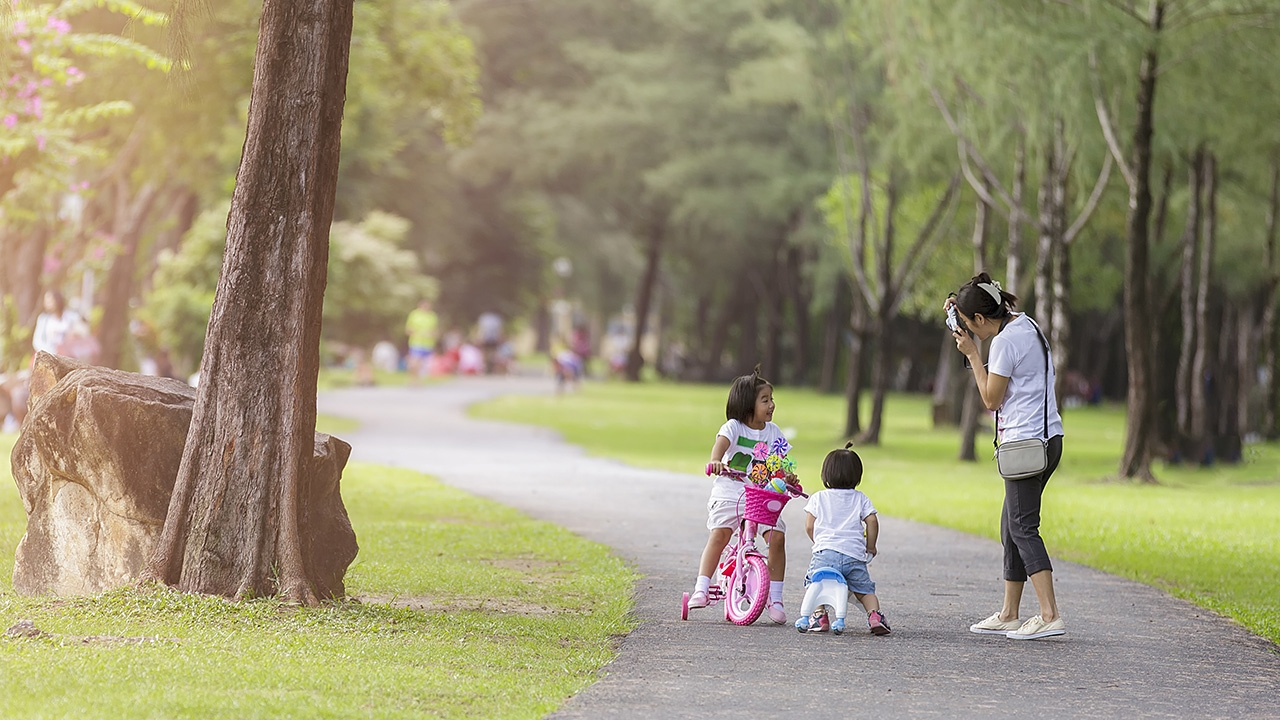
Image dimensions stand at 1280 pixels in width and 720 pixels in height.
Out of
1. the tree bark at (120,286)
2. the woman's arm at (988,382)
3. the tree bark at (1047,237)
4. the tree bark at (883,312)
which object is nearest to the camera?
the woman's arm at (988,382)

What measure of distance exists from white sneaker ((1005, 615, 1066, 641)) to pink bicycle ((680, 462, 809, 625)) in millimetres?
1357

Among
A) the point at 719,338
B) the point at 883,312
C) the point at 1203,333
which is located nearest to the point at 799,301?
the point at 719,338

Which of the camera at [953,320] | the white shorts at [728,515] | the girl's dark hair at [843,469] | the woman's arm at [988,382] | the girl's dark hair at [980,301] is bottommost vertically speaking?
the white shorts at [728,515]

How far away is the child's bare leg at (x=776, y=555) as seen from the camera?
9.16 metres

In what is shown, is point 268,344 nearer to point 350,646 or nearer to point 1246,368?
point 350,646

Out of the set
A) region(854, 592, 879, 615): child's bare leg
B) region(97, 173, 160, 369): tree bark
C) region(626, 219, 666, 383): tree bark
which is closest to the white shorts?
region(854, 592, 879, 615): child's bare leg

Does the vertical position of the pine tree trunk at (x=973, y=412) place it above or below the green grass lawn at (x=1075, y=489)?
above

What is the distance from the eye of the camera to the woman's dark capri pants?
8852mm

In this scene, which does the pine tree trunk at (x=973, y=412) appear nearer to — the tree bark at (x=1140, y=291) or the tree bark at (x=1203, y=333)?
the tree bark at (x=1203, y=333)

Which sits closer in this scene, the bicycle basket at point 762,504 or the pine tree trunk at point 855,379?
the bicycle basket at point 762,504

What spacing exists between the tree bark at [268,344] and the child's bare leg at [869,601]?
2914 millimetres

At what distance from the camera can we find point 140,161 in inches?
1178

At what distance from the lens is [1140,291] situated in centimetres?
2222

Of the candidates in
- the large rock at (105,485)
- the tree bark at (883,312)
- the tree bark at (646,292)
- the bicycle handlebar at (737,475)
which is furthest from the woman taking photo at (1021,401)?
the tree bark at (646,292)
